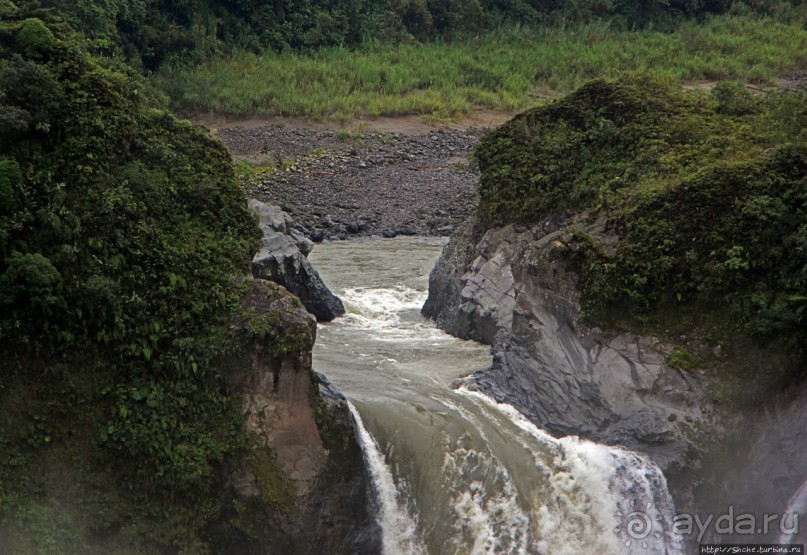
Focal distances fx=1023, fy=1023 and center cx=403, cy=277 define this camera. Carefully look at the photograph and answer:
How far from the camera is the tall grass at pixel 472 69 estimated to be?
4969 cm

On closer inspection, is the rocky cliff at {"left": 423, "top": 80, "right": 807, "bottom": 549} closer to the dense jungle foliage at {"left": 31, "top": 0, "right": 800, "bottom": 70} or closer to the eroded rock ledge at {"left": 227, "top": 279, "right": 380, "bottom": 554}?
the eroded rock ledge at {"left": 227, "top": 279, "right": 380, "bottom": 554}

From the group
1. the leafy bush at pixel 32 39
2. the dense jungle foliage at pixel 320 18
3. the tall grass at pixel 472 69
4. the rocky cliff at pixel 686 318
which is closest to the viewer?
the rocky cliff at pixel 686 318

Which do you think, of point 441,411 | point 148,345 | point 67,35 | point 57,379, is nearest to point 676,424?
point 441,411

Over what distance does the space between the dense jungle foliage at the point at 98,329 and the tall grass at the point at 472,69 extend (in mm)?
33296

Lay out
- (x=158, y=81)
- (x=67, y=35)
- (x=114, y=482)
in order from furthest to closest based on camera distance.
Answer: (x=158, y=81)
(x=67, y=35)
(x=114, y=482)

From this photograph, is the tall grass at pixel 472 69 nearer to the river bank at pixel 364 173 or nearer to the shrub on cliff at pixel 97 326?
the river bank at pixel 364 173

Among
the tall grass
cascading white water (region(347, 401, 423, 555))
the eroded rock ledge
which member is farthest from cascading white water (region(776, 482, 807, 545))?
the tall grass

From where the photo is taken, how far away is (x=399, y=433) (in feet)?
51.0

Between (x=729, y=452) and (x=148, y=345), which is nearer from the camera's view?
(x=148, y=345)

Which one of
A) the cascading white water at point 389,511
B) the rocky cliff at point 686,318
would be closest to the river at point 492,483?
the cascading white water at point 389,511

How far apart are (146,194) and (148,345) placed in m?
2.63

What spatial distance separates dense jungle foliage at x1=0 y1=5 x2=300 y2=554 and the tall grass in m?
33.3

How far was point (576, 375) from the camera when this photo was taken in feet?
55.6

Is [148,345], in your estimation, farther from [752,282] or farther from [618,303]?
[752,282]
